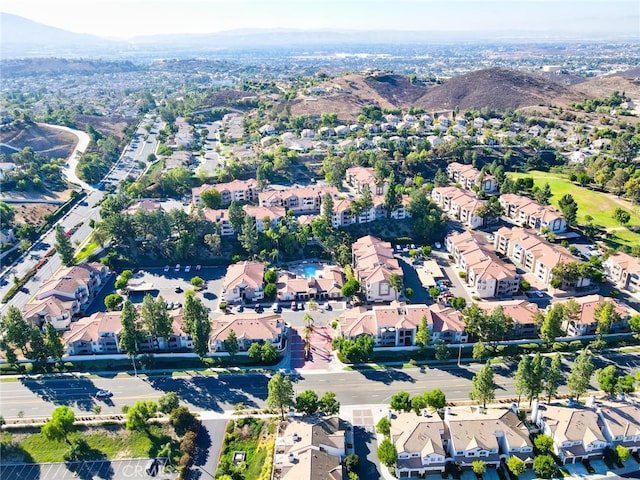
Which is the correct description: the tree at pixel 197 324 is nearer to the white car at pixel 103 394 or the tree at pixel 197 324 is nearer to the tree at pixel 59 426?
the white car at pixel 103 394

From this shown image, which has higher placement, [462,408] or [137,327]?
[137,327]

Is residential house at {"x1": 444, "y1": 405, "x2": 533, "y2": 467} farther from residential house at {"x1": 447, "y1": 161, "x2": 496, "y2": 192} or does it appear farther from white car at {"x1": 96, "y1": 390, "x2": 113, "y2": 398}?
residential house at {"x1": 447, "y1": 161, "x2": 496, "y2": 192}

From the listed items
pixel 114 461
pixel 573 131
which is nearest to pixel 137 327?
pixel 114 461

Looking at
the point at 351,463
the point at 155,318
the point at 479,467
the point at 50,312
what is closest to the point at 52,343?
the point at 50,312

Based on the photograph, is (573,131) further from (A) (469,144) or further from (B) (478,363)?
(B) (478,363)

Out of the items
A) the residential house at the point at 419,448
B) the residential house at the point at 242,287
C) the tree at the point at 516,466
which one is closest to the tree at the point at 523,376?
the tree at the point at 516,466

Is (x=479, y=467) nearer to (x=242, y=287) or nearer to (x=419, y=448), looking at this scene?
(x=419, y=448)
